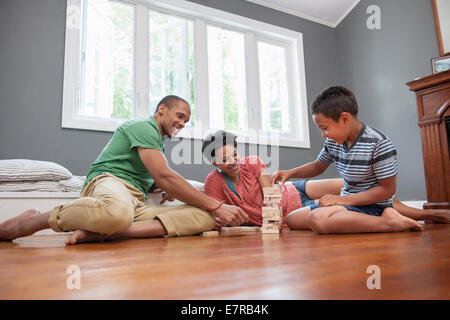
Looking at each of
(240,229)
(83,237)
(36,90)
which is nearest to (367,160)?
(240,229)

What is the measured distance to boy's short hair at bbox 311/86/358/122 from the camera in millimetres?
1392

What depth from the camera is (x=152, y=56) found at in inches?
119

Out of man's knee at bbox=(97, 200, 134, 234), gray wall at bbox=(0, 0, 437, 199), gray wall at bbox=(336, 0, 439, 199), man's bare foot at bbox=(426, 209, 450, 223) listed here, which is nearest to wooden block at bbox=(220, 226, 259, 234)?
man's knee at bbox=(97, 200, 134, 234)

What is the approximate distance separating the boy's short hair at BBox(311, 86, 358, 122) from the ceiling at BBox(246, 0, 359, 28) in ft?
8.72

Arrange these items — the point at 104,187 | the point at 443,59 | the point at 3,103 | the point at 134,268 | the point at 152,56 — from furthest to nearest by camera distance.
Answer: the point at 152,56, the point at 443,59, the point at 3,103, the point at 104,187, the point at 134,268

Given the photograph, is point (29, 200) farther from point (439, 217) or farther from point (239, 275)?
point (439, 217)

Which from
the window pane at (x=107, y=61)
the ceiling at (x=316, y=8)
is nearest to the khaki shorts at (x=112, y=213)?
the window pane at (x=107, y=61)

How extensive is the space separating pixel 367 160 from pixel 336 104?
28 centimetres

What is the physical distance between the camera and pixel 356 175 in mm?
1376

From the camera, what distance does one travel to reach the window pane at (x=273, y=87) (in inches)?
143

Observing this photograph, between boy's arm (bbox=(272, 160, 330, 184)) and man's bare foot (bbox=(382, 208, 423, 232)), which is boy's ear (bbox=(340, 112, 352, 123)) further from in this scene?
man's bare foot (bbox=(382, 208, 423, 232))

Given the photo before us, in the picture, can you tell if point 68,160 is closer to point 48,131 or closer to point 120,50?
point 48,131

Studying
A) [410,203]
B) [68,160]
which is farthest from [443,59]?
[68,160]

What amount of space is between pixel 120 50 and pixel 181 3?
0.81m
